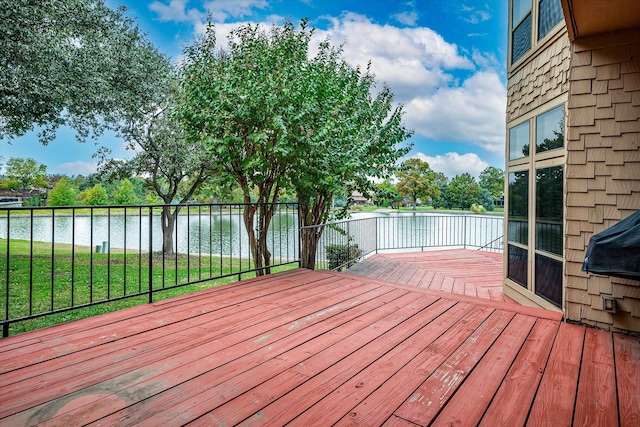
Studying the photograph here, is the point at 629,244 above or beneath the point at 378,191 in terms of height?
beneath

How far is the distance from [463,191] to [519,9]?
12.3 m

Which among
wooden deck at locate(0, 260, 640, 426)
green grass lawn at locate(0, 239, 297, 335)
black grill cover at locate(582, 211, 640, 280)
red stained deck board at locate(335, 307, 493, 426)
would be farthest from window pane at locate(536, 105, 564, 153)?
green grass lawn at locate(0, 239, 297, 335)

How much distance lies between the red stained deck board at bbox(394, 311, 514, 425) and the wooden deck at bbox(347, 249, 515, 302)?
6.67ft

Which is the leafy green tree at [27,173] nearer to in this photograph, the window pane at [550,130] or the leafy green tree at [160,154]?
the leafy green tree at [160,154]

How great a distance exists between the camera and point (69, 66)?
6.16 meters

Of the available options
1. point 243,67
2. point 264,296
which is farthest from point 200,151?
point 264,296

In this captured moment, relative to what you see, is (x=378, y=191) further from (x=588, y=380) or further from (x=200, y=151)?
(x=200, y=151)

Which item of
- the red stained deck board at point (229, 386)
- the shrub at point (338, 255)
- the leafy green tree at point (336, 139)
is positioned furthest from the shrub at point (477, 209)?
the red stained deck board at point (229, 386)

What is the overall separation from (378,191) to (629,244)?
11.6 feet

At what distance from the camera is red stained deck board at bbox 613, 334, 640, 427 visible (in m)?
1.45

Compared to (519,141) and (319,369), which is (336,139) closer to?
(519,141)

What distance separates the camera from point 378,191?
208 inches

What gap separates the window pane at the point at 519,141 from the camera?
361 cm

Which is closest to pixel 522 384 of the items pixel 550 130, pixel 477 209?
pixel 550 130
